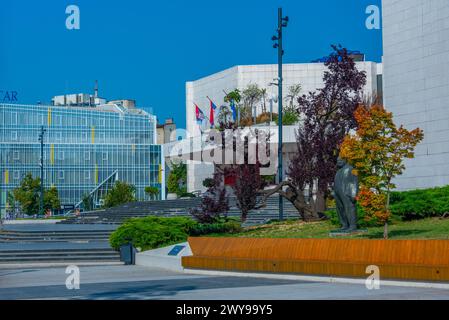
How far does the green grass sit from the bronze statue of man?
1.95ft

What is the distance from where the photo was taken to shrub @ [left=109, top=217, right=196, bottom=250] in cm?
3020

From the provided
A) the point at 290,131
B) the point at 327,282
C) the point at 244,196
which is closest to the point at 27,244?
the point at 244,196

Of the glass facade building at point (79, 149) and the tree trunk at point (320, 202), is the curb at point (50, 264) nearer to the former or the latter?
the tree trunk at point (320, 202)

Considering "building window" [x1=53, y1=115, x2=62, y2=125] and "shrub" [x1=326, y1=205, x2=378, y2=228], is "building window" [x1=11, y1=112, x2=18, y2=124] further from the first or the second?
"shrub" [x1=326, y1=205, x2=378, y2=228]

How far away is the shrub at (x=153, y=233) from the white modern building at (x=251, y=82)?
6345 cm

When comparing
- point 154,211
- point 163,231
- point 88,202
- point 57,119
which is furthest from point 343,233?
point 57,119

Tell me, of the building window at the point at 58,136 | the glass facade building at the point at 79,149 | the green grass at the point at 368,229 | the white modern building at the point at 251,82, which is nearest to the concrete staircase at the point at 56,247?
the green grass at the point at 368,229

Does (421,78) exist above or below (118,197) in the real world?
above

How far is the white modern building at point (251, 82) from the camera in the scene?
334ft

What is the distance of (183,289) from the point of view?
1862 cm

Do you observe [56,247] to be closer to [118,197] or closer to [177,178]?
[118,197]

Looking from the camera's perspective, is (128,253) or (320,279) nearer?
(320,279)

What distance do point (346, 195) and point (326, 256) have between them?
3835 millimetres
